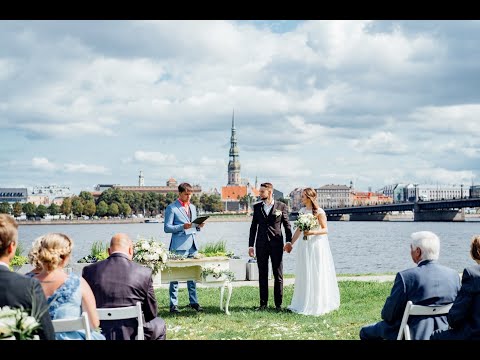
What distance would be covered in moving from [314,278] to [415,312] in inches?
168

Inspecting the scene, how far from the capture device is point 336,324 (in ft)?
26.0

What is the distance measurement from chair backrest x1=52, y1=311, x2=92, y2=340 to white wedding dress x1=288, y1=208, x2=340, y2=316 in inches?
196

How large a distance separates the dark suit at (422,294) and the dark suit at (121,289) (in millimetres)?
1782

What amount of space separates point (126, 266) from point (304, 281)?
4241 millimetres

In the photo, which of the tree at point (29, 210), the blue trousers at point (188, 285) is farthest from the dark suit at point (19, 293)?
the tree at point (29, 210)

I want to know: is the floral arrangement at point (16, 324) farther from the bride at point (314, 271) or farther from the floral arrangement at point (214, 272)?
the bride at point (314, 271)

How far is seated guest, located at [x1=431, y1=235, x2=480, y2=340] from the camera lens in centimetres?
421

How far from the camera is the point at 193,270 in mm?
8445

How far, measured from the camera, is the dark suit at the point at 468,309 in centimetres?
421

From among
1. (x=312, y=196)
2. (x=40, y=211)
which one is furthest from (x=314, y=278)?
(x=40, y=211)

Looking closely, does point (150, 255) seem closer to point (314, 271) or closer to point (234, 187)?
point (314, 271)
